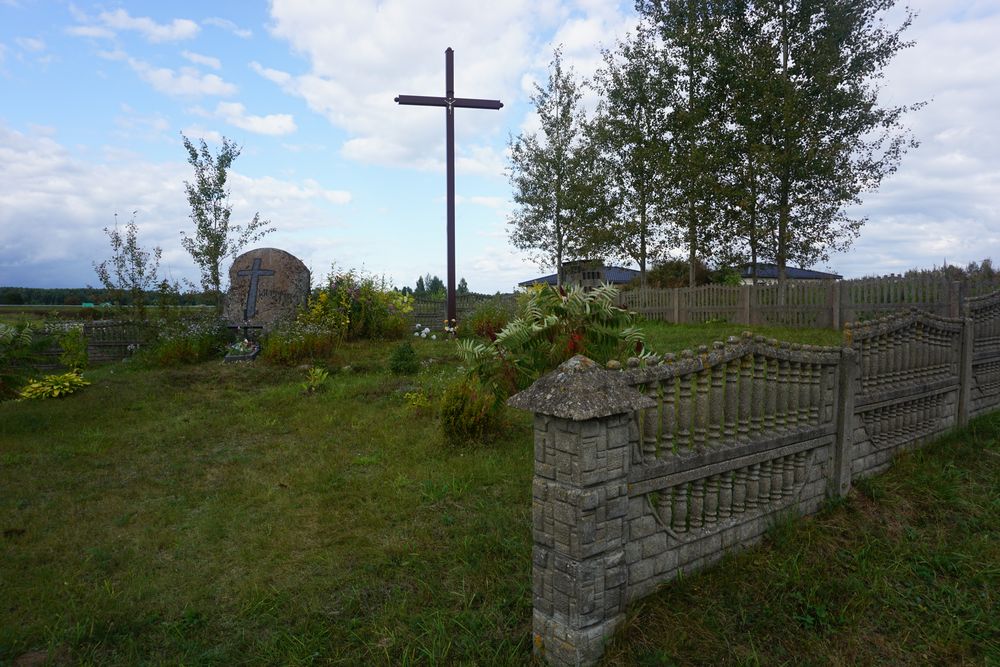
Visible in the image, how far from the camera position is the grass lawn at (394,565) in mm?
3041

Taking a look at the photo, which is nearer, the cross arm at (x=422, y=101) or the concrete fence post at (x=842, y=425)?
the concrete fence post at (x=842, y=425)

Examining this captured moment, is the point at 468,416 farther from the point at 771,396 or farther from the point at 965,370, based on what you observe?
the point at 965,370

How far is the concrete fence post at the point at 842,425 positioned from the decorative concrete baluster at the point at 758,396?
1.05 meters

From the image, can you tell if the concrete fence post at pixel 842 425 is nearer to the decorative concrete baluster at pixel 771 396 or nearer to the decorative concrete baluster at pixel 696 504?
the decorative concrete baluster at pixel 771 396

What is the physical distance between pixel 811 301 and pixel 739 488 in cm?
1281

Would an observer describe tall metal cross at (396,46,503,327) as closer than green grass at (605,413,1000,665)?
No

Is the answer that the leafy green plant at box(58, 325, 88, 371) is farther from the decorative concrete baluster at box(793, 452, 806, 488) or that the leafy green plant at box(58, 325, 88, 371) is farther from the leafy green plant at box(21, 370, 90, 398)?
the decorative concrete baluster at box(793, 452, 806, 488)

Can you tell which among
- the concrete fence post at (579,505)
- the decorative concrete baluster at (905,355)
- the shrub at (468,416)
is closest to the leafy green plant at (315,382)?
the shrub at (468,416)

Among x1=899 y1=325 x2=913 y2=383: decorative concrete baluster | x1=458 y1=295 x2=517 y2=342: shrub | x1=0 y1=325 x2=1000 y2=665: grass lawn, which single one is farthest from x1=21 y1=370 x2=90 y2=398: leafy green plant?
x1=899 y1=325 x2=913 y2=383: decorative concrete baluster

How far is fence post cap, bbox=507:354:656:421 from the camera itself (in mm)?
2639

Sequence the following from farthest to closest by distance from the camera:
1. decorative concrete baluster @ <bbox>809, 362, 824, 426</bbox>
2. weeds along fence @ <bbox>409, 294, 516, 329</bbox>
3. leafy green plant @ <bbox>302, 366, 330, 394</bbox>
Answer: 1. weeds along fence @ <bbox>409, 294, 516, 329</bbox>
2. leafy green plant @ <bbox>302, 366, 330, 394</bbox>
3. decorative concrete baluster @ <bbox>809, 362, 824, 426</bbox>

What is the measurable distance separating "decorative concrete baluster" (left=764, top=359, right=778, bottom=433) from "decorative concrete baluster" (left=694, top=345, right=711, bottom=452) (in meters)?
0.66

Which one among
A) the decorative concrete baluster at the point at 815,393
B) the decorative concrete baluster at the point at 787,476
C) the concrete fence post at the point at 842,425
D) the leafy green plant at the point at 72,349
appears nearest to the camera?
the decorative concrete baluster at the point at 787,476

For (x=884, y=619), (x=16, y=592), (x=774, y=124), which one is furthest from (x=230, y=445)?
(x=774, y=124)
